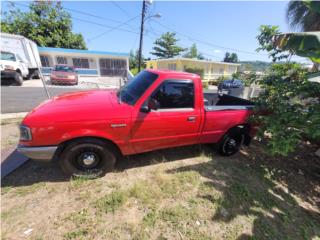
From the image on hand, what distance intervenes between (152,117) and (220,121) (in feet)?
4.82

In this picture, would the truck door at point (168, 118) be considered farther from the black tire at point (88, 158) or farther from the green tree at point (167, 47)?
the green tree at point (167, 47)

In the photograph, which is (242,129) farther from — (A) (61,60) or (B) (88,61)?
(A) (61,60)

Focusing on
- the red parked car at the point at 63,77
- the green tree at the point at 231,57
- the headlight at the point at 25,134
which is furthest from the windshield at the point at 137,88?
the green tree at the point at 231,57

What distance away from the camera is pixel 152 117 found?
281 cm

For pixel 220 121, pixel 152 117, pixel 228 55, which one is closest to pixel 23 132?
pixel 152 117

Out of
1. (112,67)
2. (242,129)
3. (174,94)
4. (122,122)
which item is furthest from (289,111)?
(112,67)

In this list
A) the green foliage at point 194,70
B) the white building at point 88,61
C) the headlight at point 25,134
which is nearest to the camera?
the headlight at point 25,134

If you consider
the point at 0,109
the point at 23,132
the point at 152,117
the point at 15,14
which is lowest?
the point at 0,109

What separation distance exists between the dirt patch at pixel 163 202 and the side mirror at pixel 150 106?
49.5 inches

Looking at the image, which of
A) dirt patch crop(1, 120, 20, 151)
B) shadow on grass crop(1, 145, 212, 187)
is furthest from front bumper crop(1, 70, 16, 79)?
shadow on grass crop(1, 145, 212, 187)

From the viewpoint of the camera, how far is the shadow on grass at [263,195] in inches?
94.8

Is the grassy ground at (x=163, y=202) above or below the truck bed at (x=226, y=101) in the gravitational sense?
below

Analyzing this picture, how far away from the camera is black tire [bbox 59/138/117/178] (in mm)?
2643

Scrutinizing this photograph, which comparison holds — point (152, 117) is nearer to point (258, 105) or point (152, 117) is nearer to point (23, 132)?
point (23, 132)
